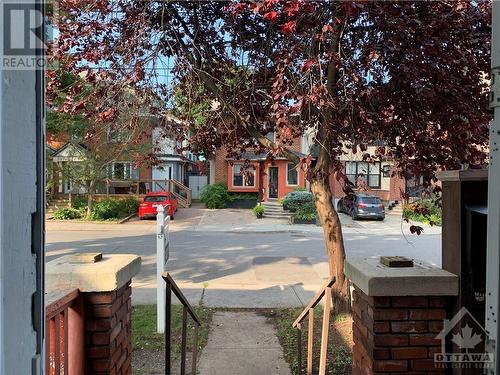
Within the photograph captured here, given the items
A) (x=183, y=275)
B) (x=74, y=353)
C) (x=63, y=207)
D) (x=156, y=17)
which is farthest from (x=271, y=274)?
(x=63, y=207)

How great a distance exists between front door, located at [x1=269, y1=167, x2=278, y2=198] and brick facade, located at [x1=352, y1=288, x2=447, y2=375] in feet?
91.3

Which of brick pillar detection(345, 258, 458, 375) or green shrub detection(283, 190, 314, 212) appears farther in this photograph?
green shrub detection(283, 190, 314, 212)

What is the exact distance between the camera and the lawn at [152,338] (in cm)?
449

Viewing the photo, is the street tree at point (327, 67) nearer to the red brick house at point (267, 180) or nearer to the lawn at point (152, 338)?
the lawn at point (152, 338)

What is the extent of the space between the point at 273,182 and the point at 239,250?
18.8m

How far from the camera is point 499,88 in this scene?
1068 millimetres

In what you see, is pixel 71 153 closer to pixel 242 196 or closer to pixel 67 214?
pixel 67 214

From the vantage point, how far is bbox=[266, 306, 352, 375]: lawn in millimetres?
4400

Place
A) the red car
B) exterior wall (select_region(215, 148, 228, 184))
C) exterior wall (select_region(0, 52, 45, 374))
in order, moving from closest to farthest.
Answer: exterior wall (select_region(0, 52, 45, 374)) < the red car < exterior wall (select_region(215, 148, 228, 184))

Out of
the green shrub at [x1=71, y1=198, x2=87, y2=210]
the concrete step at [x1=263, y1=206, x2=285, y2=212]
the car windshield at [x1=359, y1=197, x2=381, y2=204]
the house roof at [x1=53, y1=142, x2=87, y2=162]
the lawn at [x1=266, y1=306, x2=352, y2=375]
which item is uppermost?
the house roof at [x1=53, y1=142, x2=87, y2=162]

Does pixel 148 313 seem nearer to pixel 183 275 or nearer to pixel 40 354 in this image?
pixel 183 275

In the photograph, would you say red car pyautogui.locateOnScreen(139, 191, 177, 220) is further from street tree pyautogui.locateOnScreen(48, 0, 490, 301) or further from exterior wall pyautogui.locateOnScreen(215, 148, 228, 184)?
street tree pyautogui.locateOnScreen(48, 0, 490, 301)

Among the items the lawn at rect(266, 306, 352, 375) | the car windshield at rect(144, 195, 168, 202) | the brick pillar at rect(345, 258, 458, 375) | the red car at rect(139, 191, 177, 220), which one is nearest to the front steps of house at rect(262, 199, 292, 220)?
the red car at rect(139, 191, 177, 220)

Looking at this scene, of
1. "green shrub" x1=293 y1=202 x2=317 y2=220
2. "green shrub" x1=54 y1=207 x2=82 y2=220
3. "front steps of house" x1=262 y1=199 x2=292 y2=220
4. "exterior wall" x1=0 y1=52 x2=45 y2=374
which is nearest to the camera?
"exterior wall" x1=0 y1=52 x2=45 y2=374
